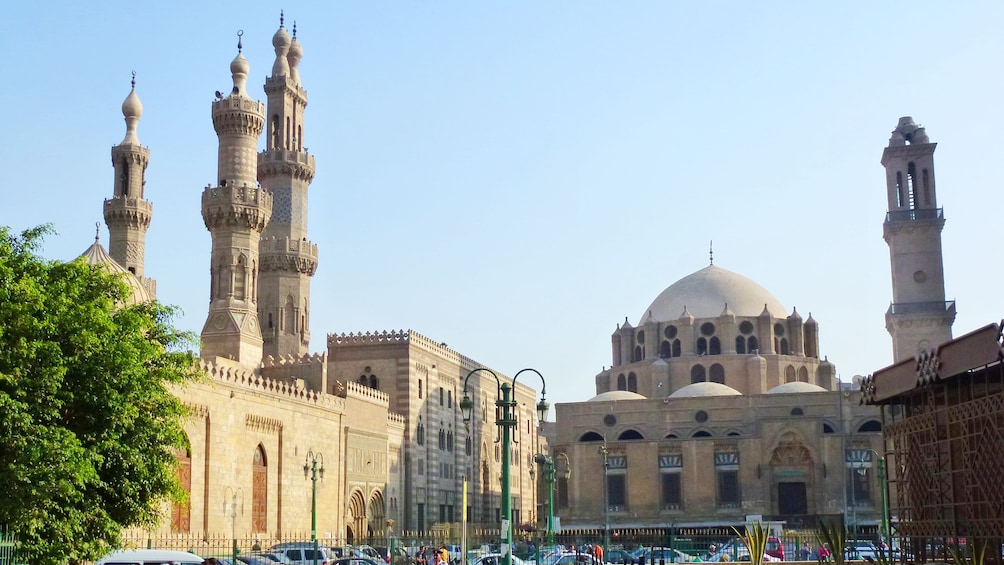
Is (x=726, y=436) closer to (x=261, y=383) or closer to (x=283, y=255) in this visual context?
(x=283, y=255)

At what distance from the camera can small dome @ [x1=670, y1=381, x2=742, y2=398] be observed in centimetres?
5831

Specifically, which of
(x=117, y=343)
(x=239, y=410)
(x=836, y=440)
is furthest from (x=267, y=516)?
(x=836, y=440)

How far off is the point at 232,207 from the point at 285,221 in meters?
5.20

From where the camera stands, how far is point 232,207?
3919cm

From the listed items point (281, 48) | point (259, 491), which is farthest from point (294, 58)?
point (259, 491)

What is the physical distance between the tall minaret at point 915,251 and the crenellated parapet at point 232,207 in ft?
96.4

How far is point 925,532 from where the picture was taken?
19734 mm

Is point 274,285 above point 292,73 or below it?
below

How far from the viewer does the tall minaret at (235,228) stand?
127ft

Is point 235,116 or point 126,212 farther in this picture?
A: point 126,212

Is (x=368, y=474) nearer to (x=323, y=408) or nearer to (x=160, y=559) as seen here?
(x=323, y=408)

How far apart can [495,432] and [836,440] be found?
16864 mm

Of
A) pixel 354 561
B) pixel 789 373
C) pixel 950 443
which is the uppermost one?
pixel 789 373

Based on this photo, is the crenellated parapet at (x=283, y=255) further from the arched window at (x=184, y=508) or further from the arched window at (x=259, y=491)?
the arched window at (x=184, y=508)
